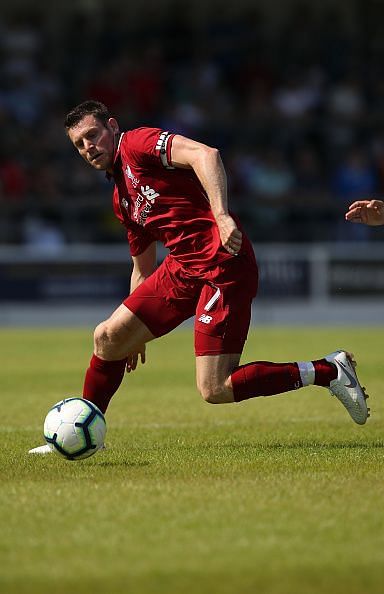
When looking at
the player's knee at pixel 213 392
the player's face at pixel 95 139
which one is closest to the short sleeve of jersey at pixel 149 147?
the player's face at pixel 95 139

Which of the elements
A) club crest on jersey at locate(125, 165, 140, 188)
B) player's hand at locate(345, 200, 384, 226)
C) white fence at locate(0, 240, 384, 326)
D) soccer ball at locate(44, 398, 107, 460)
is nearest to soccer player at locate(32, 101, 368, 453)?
club crest on jersey at locate(125, 165, 140, 188)

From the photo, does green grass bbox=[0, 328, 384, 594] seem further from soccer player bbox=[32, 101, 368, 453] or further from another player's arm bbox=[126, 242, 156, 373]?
another player's arm bbox=[126, 242, 156, 373]

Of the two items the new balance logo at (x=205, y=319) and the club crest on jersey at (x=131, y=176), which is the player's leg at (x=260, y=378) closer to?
the new balance logo at (x=205, y=319)

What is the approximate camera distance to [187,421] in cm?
984

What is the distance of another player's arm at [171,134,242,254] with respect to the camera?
6.91 metres

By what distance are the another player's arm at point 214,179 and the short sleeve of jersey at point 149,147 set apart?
0.27ft

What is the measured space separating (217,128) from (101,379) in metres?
17.2

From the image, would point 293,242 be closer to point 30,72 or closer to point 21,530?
point 30,72

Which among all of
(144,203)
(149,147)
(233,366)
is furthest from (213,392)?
(149,147)

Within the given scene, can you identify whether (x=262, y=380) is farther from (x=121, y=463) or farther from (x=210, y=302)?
(x=121, y=463)

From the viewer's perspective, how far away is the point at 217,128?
24.7 metres

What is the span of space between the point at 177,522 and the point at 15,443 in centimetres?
318

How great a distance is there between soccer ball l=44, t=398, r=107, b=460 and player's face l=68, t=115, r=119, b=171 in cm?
158

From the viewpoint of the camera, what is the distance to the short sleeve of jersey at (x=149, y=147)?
7.42 m
